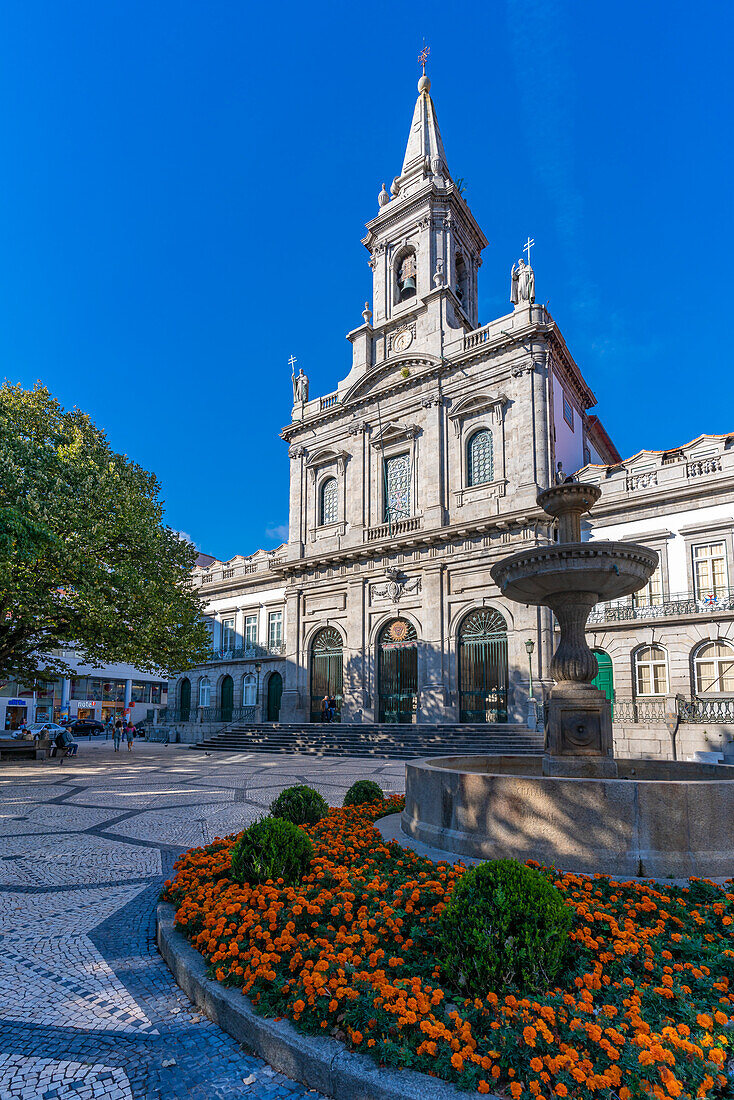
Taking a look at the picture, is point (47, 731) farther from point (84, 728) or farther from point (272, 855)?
point (84, 728)

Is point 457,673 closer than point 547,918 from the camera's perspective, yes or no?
No

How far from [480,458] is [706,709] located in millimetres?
12706

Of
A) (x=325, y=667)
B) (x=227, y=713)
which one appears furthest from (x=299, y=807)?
(x=227, y=713)

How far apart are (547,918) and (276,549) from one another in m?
31.7

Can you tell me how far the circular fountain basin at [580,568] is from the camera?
761cm

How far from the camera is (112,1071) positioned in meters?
3.21

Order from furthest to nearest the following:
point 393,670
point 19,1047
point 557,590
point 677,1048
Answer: point 393,670, point 557,590, point 19,1047, point 677,1048

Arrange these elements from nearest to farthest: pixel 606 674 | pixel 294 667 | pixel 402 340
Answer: pixel 606 674
pixel 294 667
pixel 402 340

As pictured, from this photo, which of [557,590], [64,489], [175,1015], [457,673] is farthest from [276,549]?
[175,1015]

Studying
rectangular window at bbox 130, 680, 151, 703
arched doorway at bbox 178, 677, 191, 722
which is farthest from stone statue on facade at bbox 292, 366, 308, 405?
rectangular window at bbox 130, 680, 151, 703

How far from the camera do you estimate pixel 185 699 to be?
38.4 m

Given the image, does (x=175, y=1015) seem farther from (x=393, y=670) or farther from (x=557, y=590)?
(x=393, y=670)

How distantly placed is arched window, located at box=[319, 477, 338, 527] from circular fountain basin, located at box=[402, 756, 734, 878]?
84.9ft

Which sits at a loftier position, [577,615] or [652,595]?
[652,595]
